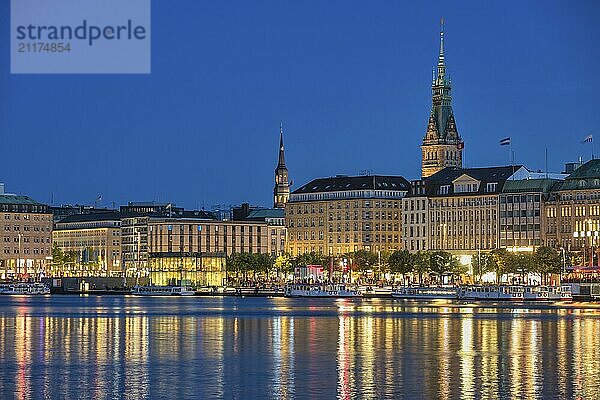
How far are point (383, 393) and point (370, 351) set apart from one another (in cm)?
1873

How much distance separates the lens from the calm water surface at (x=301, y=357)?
53.6 meters

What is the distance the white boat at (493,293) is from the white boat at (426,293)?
1760mm

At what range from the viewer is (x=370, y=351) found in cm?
7112

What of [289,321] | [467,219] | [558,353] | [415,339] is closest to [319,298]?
[467,219]

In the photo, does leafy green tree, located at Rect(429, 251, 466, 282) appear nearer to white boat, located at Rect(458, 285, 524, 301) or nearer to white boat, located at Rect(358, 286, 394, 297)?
white boat, located at Rect(358, 286, 394, 297)

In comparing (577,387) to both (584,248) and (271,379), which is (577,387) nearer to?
(271,379)

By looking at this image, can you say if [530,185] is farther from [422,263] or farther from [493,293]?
[493,293]

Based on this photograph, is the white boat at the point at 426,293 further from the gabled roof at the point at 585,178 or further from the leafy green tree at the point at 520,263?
the gabled roof at the point at 585,178

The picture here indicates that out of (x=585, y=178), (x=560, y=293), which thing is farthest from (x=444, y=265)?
(x=560, y=293)

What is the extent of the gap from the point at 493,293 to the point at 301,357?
326 ft

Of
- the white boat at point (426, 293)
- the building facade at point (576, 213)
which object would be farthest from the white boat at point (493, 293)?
the building facade at point (576, 213)

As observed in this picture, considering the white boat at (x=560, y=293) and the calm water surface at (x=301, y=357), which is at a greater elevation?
the white boat at (x=560, y=293)

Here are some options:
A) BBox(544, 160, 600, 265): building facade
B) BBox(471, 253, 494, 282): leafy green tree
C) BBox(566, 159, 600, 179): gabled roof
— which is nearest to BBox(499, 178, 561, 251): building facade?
BBox(544, 160, 600, 265): building facade

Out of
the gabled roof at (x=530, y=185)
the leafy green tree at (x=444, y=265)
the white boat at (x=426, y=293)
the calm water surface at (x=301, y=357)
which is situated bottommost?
the calm water surface at (x=301, y=357)
